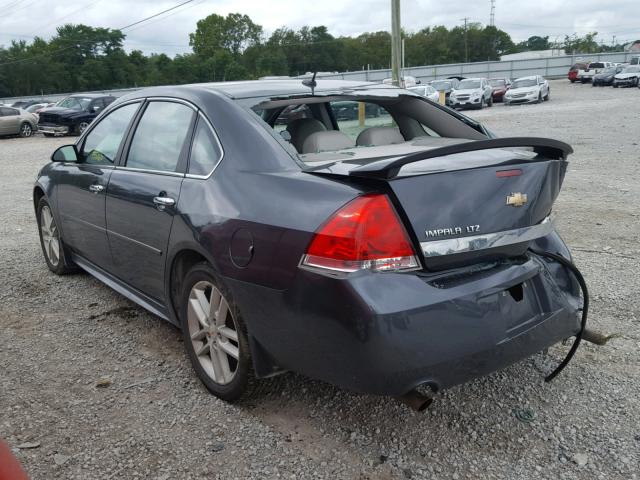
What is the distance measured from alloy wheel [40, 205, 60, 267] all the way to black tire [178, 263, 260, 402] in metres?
2.39

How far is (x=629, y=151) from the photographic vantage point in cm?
1216

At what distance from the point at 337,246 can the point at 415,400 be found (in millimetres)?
706

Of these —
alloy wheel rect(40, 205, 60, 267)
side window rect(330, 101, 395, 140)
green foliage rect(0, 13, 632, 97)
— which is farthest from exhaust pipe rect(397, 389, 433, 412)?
green foliage rect(0, 13, 632, 97)

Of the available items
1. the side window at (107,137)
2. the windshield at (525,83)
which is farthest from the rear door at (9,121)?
the windshield at (525,83)

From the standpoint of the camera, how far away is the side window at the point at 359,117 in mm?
4055

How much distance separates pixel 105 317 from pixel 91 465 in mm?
1840

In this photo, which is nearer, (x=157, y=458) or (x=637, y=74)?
(x=157, y=458)

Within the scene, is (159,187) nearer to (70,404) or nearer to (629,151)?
(70,404)

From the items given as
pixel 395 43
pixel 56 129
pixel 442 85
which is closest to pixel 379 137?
pixel 395 43

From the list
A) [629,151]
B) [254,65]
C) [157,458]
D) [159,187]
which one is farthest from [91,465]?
[254,65]

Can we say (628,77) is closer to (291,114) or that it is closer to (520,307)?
(291,114)

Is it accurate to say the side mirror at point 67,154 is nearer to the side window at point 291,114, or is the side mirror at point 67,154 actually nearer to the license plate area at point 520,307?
the side window at point 291,114

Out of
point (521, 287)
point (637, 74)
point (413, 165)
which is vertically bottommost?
point (637, 74)

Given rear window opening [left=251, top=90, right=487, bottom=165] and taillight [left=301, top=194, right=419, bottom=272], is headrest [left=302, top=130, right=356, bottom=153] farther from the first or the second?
Answer: taillight [left=301, top=194, right=419, bottom=272]
